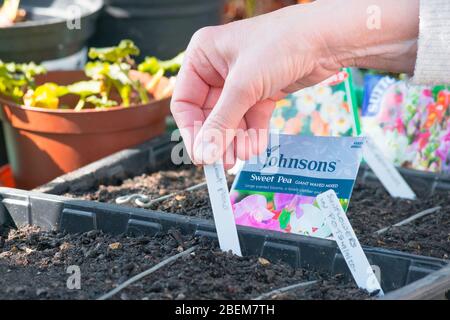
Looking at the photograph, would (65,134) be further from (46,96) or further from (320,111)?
(320,111)

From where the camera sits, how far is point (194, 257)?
4.65ft

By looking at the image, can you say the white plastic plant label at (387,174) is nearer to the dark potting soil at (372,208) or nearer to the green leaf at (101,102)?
the dark potting soil at (372,208)

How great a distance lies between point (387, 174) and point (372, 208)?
5.9 inches

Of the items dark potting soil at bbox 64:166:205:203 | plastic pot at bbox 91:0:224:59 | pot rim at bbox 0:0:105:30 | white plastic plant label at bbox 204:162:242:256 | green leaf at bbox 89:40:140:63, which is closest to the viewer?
white plastic plant label at bbox 204:162:242:256

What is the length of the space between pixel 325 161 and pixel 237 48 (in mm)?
302

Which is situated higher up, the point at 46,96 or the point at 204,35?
the point at 204,35

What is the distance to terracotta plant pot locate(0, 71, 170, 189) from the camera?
202 centimetres

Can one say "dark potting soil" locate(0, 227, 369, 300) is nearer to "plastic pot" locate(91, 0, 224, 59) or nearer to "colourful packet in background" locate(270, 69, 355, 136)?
"colourful packet in background" locate(270, 69, 355, 136)

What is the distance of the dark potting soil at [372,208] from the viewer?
1.59m

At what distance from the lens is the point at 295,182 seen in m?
1.56

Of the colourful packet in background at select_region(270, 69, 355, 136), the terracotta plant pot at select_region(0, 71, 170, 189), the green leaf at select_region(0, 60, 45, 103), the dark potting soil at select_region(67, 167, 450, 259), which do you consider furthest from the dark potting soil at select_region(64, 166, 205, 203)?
the green leaf at select_region(0, 60, 45, 103)

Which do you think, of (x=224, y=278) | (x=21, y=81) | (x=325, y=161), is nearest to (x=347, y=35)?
(x=325, y=161)

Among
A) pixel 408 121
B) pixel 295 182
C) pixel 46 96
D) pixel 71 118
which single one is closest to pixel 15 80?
pixel 46 96
